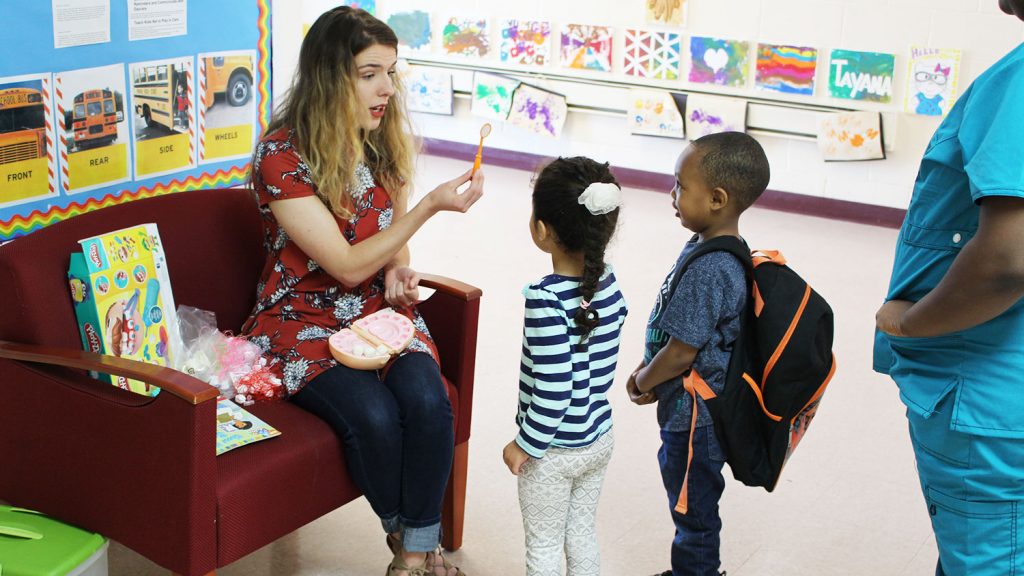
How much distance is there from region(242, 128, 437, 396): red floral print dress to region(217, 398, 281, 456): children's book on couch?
146 millimetres

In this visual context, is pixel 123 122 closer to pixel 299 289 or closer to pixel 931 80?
pixel 299 289

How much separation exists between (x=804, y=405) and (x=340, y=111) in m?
1.22

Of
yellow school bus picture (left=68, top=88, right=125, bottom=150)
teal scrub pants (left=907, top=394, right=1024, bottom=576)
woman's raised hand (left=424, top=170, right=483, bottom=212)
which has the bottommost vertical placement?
teal scrub pants (left=907, top=394, right=1024, bottom=576)

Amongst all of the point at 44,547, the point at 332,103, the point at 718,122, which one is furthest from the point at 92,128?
the point at 718,122

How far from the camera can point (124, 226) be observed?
2.44 metres

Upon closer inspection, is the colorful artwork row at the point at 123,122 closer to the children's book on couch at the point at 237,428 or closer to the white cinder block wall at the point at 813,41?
the children's book on couch at the point at 237,428

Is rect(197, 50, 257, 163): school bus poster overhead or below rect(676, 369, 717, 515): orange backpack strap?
overhead

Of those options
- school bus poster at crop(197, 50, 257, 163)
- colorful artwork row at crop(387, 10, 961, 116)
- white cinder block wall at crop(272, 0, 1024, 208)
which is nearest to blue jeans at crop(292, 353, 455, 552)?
school bus poster at crop(197, 50, 257, 163)

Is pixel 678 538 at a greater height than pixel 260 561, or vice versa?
pixel 678 538

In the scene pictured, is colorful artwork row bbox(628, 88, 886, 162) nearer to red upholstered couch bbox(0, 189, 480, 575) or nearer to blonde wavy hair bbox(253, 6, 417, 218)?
blonde wavy hair bbox(253, 6, 417, 218)

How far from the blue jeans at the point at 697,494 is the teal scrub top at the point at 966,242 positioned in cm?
56

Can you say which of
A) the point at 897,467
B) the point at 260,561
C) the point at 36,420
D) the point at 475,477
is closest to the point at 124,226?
the point at 36,420

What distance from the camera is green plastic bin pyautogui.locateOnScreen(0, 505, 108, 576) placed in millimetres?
2016

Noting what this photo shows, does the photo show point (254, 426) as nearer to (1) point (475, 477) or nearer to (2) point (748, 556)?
(1) point (475, 477)
